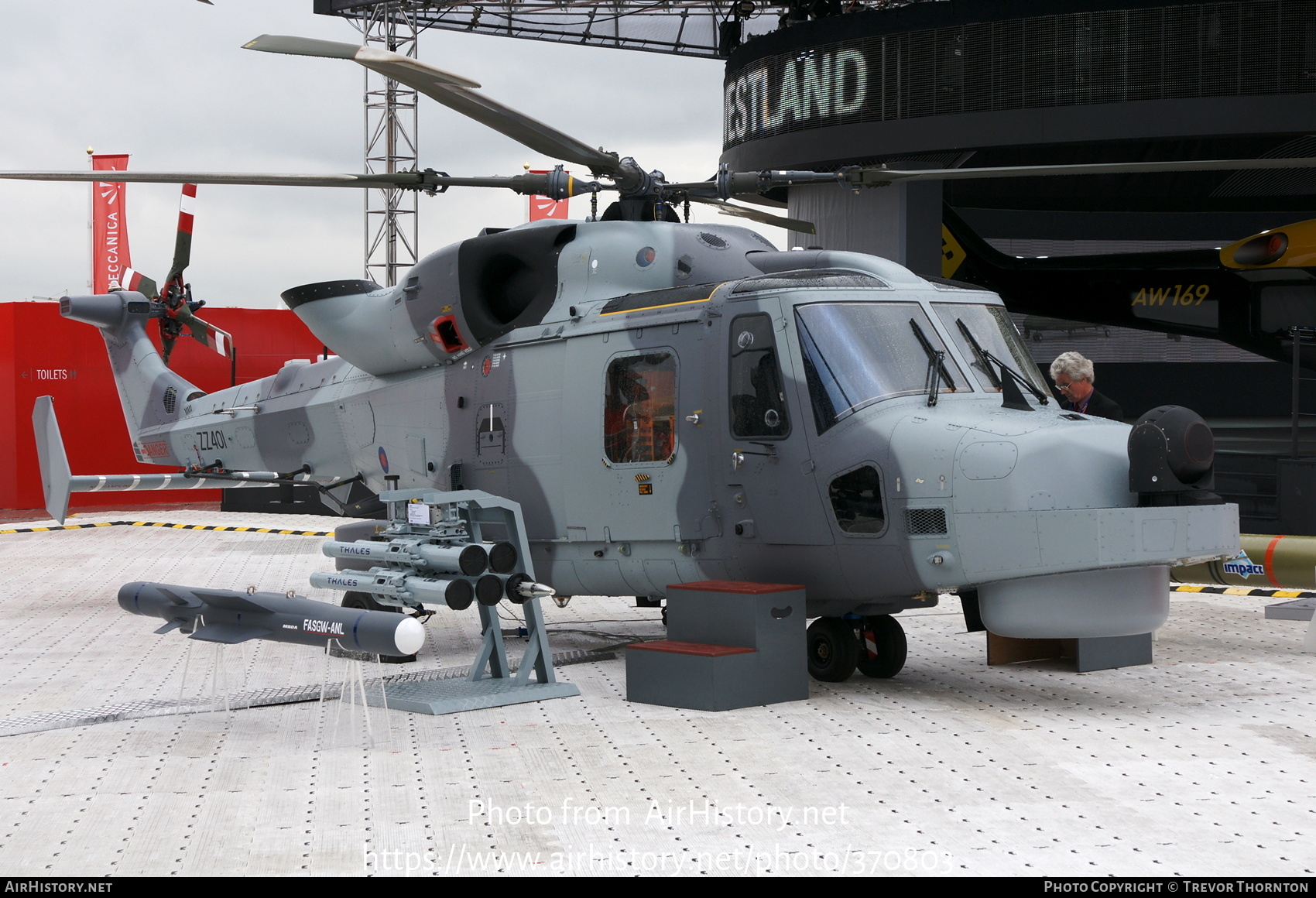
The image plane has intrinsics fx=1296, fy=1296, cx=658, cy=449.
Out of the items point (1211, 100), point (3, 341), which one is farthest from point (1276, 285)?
point (3, 341)

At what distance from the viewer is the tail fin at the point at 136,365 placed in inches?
481

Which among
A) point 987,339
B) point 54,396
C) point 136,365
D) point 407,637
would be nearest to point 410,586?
point 407,637

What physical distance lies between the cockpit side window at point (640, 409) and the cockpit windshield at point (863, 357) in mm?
944

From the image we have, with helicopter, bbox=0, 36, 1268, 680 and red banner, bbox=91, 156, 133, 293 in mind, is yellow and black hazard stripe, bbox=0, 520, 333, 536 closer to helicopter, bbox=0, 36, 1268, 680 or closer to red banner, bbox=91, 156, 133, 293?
red banner, bbox=91, 156, 133, 293

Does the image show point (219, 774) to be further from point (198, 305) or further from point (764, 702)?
Result: point (198, 305)

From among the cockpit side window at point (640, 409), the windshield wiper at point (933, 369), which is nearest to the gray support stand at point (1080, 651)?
the windshield wiper at point (933, 369)

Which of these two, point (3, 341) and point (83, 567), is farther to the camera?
point (3, 341)

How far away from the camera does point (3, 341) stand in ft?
68.7

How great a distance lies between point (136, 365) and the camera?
12578mm

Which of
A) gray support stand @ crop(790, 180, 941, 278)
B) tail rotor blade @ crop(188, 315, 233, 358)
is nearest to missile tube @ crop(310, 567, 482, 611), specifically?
tail rotor blade @ crop(188, 315, 233, 358)

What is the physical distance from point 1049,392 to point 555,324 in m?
3.08

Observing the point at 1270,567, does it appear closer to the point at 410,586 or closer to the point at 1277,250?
the point at 410,586

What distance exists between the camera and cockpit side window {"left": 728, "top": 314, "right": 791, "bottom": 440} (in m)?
7.08

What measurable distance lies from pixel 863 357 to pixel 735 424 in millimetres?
810
